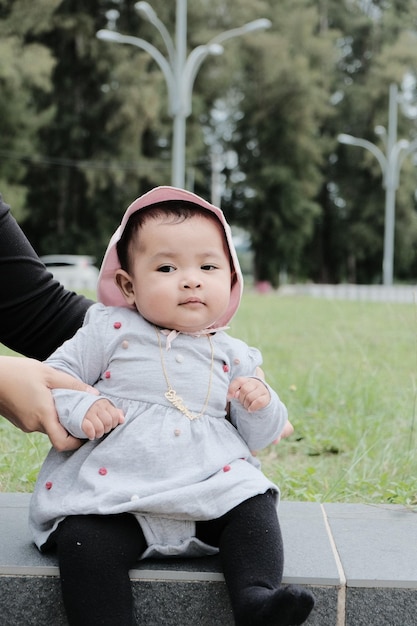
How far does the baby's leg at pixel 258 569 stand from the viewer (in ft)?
5.00

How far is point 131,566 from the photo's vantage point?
172cm

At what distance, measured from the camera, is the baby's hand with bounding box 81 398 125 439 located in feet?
5.59

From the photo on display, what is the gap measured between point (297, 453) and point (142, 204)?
6.42ft

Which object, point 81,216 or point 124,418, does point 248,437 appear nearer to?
point 124,418

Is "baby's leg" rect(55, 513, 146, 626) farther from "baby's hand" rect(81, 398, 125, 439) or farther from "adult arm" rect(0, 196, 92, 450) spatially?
"adult arm" rect(0, 196, 92, 450)

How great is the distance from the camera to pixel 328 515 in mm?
2184

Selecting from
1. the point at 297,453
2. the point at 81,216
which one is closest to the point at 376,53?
the point at 81,216

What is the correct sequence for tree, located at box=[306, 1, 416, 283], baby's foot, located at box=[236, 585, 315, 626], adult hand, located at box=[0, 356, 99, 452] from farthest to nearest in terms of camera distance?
tree, located at box=[306, 1, 416, 283] → adult hand, located at box=[0, 356, 99, 452] → baby's foot, located at box=[236, 585, 315, 626]

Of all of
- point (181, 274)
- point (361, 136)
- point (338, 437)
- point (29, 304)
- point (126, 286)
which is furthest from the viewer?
point (361, 136)

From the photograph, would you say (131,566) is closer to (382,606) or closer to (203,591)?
(203,591)

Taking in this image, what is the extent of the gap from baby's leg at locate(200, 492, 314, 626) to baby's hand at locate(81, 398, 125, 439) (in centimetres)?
29

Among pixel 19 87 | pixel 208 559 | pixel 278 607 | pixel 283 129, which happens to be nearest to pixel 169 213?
pixel 208 559

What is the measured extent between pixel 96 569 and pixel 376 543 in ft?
2.19


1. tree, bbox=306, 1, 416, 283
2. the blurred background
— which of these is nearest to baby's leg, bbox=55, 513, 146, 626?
the blurred background
